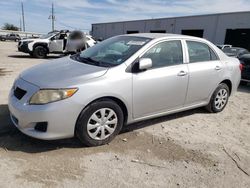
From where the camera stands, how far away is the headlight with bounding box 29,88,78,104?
3.34 meters

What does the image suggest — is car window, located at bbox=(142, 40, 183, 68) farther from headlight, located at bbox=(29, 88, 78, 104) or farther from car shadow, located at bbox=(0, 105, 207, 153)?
headlight, located at bbox=(29, 88, 78, 104)

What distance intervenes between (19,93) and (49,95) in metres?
0.57

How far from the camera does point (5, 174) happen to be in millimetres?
3000

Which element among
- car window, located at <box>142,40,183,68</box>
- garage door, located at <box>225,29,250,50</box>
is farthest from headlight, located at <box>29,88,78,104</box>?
garage door, located at <box>225,29,250,50</box>

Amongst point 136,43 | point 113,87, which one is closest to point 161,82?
point 136,43

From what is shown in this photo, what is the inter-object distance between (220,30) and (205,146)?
2921 centimetres

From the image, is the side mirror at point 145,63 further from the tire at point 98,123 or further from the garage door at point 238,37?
the garage door at point 238,37

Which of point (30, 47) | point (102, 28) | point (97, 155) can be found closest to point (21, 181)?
point (97, 155)

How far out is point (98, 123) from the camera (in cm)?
370

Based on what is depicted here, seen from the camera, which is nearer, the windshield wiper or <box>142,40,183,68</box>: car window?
the windshield wiper

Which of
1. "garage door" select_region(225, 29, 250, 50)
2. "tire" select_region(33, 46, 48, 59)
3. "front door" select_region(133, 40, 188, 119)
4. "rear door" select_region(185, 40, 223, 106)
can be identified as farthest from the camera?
"garage door" select_region(225, 29, 250, 50)

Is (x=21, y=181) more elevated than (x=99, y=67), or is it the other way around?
(x=99, y=67)

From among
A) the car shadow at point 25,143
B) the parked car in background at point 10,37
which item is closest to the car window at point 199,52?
the car shadow at point 25,143

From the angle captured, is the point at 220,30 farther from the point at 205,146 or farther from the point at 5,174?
the point at 5,174
